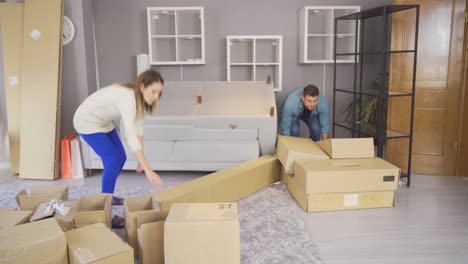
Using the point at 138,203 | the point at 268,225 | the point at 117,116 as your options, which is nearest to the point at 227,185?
the point at 268,225

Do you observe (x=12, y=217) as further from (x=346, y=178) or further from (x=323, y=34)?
(x=323, y=34)

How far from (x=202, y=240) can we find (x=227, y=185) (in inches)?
49.2

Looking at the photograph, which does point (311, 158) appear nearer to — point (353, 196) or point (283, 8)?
point (353, 196)

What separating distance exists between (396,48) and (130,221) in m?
2.93

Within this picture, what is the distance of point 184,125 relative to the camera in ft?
12.5

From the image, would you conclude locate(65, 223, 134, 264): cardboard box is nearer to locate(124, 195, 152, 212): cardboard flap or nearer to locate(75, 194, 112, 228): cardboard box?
locate(75, 194, 112, 228): cardboard box

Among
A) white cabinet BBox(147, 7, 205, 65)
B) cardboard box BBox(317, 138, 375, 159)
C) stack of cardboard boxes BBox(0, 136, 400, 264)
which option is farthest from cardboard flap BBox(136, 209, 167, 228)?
white cabinet BBox(147, 7, 205, 65)

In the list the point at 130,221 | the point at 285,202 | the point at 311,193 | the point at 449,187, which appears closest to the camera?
the point at 130,221

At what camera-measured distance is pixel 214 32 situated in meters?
4.54

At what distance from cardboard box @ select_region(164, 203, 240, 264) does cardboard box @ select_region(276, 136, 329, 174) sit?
151 cm

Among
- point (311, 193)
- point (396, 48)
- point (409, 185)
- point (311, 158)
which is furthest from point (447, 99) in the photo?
point (311, 193)

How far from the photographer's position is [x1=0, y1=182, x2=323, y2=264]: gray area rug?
7.51 ft

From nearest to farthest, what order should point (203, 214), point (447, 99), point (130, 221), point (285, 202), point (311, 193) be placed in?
point (203, 214) → point (130, 221) → point (311, 193) → point (285, 202) → point (447, 99)

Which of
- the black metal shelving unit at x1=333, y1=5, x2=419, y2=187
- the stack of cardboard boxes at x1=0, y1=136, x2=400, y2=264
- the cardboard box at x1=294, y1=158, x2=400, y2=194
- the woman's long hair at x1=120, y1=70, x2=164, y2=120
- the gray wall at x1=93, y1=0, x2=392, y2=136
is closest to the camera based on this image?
the stack of cardboard boxes at x1=0, y1=136, x2=400, y2=264
